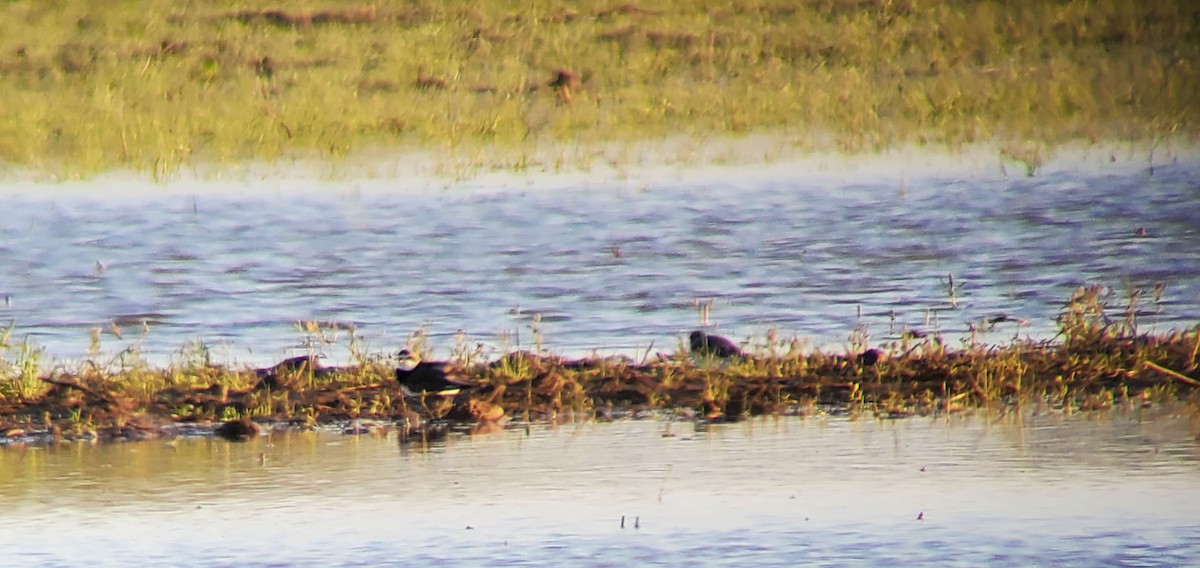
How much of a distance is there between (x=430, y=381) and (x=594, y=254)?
371 cm

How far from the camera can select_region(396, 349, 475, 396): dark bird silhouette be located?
27.9ft

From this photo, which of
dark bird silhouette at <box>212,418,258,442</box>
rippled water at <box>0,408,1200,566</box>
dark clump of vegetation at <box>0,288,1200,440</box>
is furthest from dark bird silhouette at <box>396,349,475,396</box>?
dark bird silhouette at <box>212,418,258,442</box>

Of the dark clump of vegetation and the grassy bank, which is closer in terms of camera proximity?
A: the dark clump of vegetation

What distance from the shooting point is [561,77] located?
18344 millimetres

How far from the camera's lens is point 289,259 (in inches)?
486

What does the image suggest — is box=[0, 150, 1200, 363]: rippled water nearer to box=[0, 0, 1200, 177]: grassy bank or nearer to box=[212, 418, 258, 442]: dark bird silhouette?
box=[0, 0, 1200, 177]: grassy bank

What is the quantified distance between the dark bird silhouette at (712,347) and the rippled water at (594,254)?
25.6 inches

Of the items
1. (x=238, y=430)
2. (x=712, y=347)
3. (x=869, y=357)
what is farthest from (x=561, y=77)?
(x=238, y=430)

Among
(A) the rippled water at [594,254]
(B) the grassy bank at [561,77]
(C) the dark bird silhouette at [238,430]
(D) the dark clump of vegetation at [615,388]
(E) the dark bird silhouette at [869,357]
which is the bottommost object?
(C) the dark bird silhouette at [238,430]

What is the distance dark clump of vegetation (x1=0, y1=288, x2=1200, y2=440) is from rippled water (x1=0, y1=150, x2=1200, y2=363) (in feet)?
3.12

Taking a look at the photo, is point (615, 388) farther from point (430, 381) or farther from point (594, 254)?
point (594, 254)

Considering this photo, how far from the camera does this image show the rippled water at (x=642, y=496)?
6.14 m

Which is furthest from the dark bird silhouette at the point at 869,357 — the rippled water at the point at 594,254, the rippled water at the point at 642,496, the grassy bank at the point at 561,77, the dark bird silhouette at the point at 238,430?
the grassy bank at the point at 561,77

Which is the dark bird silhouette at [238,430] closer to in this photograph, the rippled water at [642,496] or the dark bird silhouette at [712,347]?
the rippled water at [642,496]
